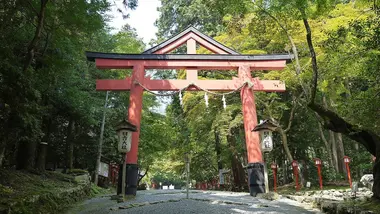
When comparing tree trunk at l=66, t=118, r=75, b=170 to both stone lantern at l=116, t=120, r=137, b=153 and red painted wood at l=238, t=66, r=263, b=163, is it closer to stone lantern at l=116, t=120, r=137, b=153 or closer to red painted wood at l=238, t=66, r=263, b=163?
stone lantern at l=116, t=120, r=137, b=153

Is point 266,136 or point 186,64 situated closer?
point 266,136

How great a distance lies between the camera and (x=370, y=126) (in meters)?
5.03

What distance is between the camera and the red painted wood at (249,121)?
32.6 feet

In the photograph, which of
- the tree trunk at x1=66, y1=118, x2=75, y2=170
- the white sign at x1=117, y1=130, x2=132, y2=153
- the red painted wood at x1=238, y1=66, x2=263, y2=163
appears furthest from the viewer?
the tree trunk at x1=66, y1=118, x2=75, y2=170

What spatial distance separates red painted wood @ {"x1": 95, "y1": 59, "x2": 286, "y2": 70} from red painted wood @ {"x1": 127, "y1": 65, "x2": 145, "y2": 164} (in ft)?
1.12

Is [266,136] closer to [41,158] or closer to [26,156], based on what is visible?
[26,156]

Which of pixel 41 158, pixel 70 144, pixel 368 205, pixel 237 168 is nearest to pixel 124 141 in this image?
pixel 41 158

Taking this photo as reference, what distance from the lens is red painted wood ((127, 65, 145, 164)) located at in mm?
9563

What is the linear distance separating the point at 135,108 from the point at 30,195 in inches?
191

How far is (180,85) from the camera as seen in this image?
1098cm

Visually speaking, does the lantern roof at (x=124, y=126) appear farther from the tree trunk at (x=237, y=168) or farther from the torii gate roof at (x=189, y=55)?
the tree trunk at (x=237, y=168)

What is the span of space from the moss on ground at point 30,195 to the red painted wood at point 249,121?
5786mm

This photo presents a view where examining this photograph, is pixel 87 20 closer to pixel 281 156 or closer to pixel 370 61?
pixel 370 61

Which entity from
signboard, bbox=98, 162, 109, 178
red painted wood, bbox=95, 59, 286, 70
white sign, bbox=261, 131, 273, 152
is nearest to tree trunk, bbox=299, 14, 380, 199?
white sign, bbox=261, 131, 273, 152
